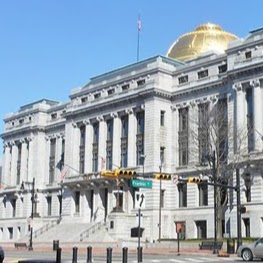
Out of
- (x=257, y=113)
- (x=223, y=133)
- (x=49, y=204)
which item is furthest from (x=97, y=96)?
(x=257, y=113)

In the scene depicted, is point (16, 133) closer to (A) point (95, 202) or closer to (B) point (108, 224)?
(A) point (95, 202)

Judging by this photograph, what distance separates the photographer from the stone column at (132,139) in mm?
81688

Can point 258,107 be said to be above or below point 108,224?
above

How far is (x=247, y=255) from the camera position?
37.5 meters

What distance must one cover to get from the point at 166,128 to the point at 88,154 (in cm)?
1494

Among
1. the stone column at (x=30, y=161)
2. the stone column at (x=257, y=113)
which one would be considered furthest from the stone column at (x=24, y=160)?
the stone column at (x=257, y=113)

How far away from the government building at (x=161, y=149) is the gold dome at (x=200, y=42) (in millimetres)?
172

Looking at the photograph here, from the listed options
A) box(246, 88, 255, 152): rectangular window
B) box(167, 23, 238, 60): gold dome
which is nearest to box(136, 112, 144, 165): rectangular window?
box(167, 23, 238, 60): gold dome

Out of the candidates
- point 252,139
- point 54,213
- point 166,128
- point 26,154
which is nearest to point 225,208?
point 252,139

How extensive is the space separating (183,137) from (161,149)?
134 inches

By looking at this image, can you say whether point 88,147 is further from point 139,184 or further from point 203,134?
point 139,184

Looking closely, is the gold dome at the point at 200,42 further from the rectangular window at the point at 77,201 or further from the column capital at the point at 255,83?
the rectangular window at the point at 77,201

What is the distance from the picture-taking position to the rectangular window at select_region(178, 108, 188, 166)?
79062 mm

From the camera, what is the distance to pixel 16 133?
360 feet
